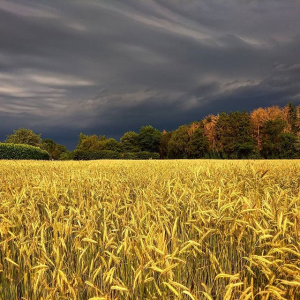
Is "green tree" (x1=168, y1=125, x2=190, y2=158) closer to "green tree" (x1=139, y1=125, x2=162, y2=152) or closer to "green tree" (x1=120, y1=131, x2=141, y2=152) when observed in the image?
"green tree" (x1=139, y1=125, x2=162, y2=152)

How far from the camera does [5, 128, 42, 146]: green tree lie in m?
53.1

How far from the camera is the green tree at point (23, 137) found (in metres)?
53.1

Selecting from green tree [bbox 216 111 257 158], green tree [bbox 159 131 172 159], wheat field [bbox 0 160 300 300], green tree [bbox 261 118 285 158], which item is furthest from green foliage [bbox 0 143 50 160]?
green tree [bbox 159 131 172 159]

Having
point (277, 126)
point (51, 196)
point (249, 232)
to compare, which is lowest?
point (249, 232)

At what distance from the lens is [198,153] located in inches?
1829

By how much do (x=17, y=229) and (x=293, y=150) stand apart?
40.0 m

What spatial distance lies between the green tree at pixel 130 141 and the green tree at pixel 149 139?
116cm

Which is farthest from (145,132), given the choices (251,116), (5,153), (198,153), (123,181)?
(123,181)

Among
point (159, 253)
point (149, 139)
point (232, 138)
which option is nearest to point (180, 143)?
point (232, 138)

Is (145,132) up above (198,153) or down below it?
above

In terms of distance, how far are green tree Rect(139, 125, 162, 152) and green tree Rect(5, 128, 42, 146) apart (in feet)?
71.4

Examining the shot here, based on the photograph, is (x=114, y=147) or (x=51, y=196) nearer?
(x=51, y=196)

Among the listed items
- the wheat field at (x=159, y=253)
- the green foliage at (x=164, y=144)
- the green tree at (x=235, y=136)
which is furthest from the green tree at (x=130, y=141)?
the wheat field at (x=159, y=253)

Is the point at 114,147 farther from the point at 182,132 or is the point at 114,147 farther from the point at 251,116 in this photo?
the point at 251,116
